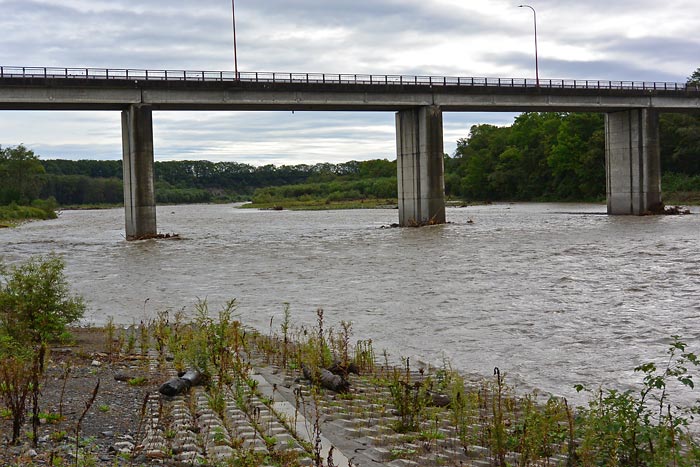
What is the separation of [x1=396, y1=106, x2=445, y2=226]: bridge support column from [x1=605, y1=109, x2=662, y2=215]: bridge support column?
73.0 ft

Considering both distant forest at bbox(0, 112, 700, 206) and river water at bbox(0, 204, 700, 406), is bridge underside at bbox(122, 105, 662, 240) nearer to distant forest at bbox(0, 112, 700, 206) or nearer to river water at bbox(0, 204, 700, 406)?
river water at bbox(0, 204, 700, 406)

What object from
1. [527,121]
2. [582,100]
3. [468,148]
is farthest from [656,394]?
[468,148]

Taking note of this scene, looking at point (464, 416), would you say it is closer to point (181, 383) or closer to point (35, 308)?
point (181, 383)

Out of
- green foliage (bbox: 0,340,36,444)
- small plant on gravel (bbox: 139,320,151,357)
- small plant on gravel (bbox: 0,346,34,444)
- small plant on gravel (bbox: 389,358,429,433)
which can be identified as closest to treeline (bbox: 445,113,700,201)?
small plant on gravel (bbox: 139,320,151,357)

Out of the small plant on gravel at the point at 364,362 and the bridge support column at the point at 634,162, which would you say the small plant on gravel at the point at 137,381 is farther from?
the bridge support column at the point at 634,162

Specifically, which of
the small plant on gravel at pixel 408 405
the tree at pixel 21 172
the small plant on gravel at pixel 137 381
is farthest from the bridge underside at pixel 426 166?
the tree at pixel 21 172

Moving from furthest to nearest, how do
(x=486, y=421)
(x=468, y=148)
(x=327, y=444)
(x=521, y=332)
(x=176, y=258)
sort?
(x=468, y=148) → (x=176, y=258) → (x=521, y=332) → (x=486, y=421) → (x=327, y=444)

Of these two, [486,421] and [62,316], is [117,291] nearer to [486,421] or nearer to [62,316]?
[62,316]

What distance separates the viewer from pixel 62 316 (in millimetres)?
14836

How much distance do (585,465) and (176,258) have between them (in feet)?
118

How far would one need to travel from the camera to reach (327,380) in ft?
37.7

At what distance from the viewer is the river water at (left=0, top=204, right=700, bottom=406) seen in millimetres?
15102

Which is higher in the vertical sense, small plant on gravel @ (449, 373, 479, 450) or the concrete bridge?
the concrete bridge

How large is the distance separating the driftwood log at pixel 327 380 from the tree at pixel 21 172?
136 m
